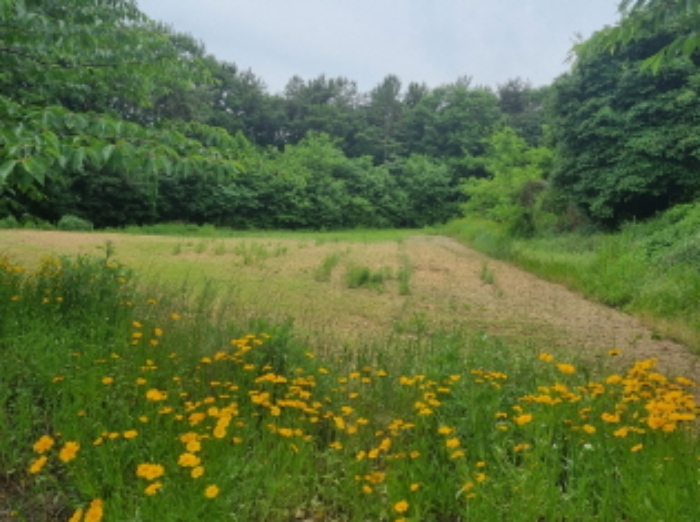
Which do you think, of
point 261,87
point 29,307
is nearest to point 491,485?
point 29,307

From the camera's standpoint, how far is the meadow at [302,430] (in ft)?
6.49

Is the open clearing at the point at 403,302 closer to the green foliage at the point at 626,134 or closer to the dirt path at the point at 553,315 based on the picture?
the dirt path at the point at 553,315

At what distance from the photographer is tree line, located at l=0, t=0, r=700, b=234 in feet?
9.99

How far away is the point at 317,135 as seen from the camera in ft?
144

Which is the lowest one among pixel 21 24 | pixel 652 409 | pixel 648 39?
pixel 652 409

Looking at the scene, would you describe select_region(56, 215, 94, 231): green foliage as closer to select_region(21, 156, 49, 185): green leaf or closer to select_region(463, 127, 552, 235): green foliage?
select_region(463, 127, 552, 235): green foliage

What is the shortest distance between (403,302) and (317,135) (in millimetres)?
38440

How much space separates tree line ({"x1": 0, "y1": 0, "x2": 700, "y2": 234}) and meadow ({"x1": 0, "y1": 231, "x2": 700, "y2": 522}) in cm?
110

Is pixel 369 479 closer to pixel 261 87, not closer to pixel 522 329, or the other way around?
pixel 522 329

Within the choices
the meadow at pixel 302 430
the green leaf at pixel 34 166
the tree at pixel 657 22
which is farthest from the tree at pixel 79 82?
the tree at pixel 657 22

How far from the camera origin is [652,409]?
88.9 inches

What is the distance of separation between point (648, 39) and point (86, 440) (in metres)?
18.6

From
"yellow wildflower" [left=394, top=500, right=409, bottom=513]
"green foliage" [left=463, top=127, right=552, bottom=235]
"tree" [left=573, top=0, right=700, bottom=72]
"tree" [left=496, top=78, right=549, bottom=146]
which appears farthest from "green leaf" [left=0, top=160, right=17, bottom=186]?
"tree" [left=496, top=78, right=549, bottom=146]

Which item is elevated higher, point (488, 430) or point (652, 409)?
point (652, 409)
